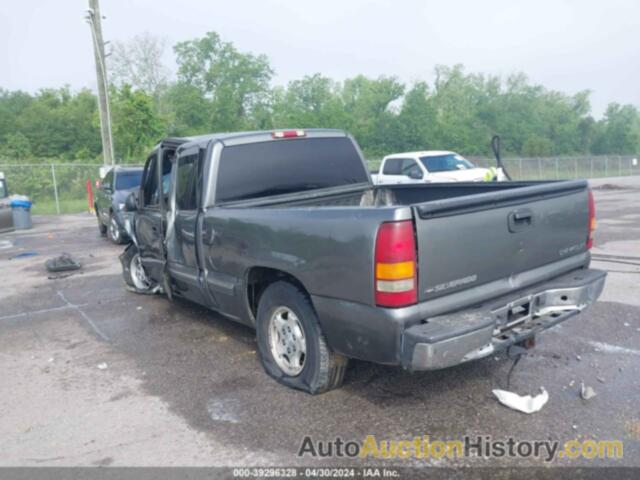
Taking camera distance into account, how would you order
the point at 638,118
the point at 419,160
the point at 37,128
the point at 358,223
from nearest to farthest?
the point at 358,223, the point at 419,160, the point at 37,128, the point at 638,118

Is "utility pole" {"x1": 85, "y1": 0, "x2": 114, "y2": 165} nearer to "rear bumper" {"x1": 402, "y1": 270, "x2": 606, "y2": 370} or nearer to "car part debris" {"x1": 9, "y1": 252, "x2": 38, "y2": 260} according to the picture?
"car part debris" {"x1": 9, "y1": 252, "x2": 38, "y2": 260}

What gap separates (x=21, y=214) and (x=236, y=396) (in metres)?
15.9

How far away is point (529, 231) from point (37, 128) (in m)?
51.1

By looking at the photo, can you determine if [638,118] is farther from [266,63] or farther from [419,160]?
[419,160]

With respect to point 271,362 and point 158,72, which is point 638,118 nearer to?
point 158,72

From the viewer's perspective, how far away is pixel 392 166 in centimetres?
1716

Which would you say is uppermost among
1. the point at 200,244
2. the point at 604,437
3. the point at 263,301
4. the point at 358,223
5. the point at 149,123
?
the point at 149,123

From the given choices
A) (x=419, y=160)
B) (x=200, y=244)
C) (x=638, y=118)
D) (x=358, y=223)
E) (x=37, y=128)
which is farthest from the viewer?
(x=638, y=118)

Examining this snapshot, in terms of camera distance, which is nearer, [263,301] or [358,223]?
[358,223]

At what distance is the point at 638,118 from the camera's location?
10569 centimetres

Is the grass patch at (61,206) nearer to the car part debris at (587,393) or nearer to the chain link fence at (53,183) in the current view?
the chain link fence at (53,183)

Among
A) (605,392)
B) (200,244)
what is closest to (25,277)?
(200,244)

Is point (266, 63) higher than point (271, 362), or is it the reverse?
point (266, 63)

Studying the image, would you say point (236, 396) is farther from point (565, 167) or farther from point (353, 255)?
point (565, 167)
